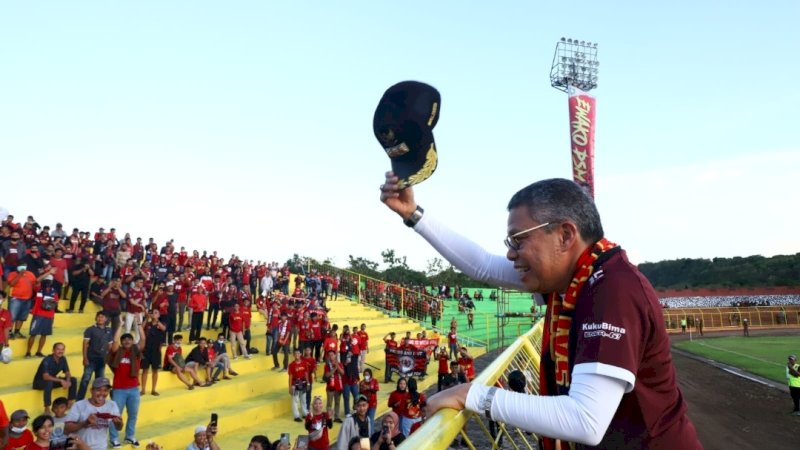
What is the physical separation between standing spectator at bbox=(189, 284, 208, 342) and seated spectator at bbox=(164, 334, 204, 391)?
206 cm

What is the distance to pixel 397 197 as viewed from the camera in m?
2.28

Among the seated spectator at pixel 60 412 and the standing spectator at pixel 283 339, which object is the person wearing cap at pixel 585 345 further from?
the standing spectator at pixel 283 339

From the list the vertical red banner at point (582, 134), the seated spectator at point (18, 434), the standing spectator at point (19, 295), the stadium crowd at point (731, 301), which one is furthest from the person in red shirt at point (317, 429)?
the stadium crowd at point (731, 301)

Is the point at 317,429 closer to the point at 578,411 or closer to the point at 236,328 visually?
the point at 236,328

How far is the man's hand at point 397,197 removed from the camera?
2249mm

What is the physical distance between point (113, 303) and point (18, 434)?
5.68 meters

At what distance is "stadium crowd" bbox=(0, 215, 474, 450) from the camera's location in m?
8.73

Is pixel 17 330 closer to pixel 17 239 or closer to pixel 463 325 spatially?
pixel 17 239

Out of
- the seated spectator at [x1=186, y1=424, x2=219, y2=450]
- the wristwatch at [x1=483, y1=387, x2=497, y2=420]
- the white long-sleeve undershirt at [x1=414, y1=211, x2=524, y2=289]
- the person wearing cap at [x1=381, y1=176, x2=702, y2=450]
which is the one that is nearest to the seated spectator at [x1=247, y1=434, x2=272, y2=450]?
the seated spectator at [x1=186, y1=424, x2=219, y2=450]

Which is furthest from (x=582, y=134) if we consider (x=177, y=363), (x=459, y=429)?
(x=459, y=429)

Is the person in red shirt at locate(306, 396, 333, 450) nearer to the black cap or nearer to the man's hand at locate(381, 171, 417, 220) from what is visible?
the man's hand at locate(381, 171, 417, 220)

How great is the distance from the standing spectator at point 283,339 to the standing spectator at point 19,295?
6856 mm

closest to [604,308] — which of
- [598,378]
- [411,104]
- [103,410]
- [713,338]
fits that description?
[598,378]

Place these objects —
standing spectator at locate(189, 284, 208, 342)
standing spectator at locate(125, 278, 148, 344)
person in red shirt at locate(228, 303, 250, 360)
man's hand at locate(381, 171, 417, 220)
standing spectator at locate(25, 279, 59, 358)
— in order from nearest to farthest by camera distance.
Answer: man's hand at locate(381, 171, 417, 220) < standing spectator at locate(25, 279, 59, 358) < standing spectator at locate(125, 278, 148, 344) < standing spectator at locate(189, 284, 208, 342) < person in red shirt at locate(228, 303, 250, 360)
